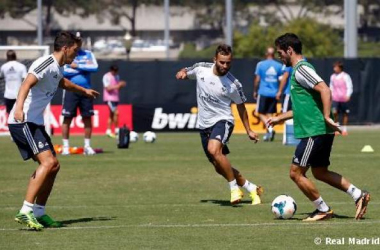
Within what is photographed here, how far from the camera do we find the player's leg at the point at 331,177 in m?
12.4

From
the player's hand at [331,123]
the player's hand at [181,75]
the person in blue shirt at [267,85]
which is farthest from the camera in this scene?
the person in blue shirt at [267,85]

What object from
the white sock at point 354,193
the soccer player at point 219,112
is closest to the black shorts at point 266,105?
the soccer player at point 219,112

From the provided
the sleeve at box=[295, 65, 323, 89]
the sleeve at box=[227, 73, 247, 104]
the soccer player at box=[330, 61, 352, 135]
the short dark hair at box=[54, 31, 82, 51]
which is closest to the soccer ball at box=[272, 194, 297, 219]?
the sleeve at box=[295, 65, 323, 89]

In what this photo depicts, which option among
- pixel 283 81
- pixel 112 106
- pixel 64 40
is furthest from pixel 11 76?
pixel 64 40

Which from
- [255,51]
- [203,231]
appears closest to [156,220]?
[203,231]

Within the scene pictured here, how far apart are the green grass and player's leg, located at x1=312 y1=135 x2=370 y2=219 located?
0.57ft

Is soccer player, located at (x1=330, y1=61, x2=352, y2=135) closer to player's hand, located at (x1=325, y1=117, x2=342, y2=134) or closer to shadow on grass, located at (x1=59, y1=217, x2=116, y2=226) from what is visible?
shadow on grass, located at (x1=59, y1=217, x2=116, y2=226)

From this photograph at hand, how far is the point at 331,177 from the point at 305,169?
0.36 metres

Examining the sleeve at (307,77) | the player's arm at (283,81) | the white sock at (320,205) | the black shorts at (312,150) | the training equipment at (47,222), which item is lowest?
the training equipment at (47,222)

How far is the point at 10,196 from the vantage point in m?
15.7

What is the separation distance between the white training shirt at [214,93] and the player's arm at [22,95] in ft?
10.7

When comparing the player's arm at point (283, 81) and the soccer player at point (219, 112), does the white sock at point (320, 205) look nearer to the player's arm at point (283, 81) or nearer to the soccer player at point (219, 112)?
the soccer player at point (219, 112)

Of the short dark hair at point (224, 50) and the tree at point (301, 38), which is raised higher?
the short dark hair at point (224, 50)

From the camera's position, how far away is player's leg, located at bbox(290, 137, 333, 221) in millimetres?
12383
